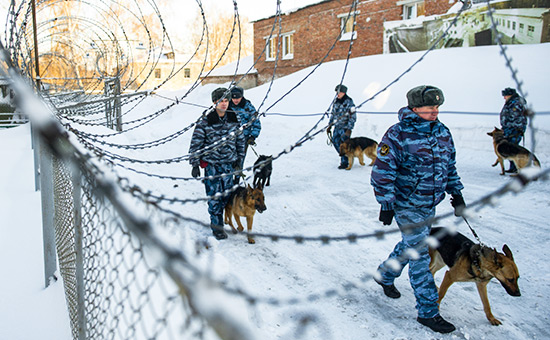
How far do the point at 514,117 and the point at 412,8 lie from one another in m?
12.7

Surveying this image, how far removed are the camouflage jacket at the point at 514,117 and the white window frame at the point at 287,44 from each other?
1829cm

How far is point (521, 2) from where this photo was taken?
1411 centimetres

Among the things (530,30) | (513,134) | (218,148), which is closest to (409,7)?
(530,30)

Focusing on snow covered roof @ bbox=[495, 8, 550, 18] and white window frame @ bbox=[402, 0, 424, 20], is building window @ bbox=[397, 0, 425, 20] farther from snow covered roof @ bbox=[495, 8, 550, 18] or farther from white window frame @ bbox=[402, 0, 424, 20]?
snow covered roof @ bbox=[495, 8, 550, 18]

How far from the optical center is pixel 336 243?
5.13m

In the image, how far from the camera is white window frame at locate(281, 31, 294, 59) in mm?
25128

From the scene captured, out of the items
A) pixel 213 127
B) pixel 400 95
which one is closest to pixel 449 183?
pixel 213 127

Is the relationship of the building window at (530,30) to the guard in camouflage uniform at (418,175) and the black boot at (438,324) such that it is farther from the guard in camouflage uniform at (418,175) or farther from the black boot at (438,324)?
the black boot at (438,324)

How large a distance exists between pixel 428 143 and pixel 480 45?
48.4 ft

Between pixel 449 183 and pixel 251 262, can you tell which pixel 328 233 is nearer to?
pixel 251 262

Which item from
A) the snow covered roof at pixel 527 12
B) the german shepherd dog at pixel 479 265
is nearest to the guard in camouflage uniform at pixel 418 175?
the german shepherd dog at pixel 479 265

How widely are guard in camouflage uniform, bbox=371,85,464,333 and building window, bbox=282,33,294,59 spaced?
22.9 meters

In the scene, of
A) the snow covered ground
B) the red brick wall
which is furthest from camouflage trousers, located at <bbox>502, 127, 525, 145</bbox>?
the red brick wall

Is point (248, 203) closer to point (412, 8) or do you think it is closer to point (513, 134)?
point (513, 134)
